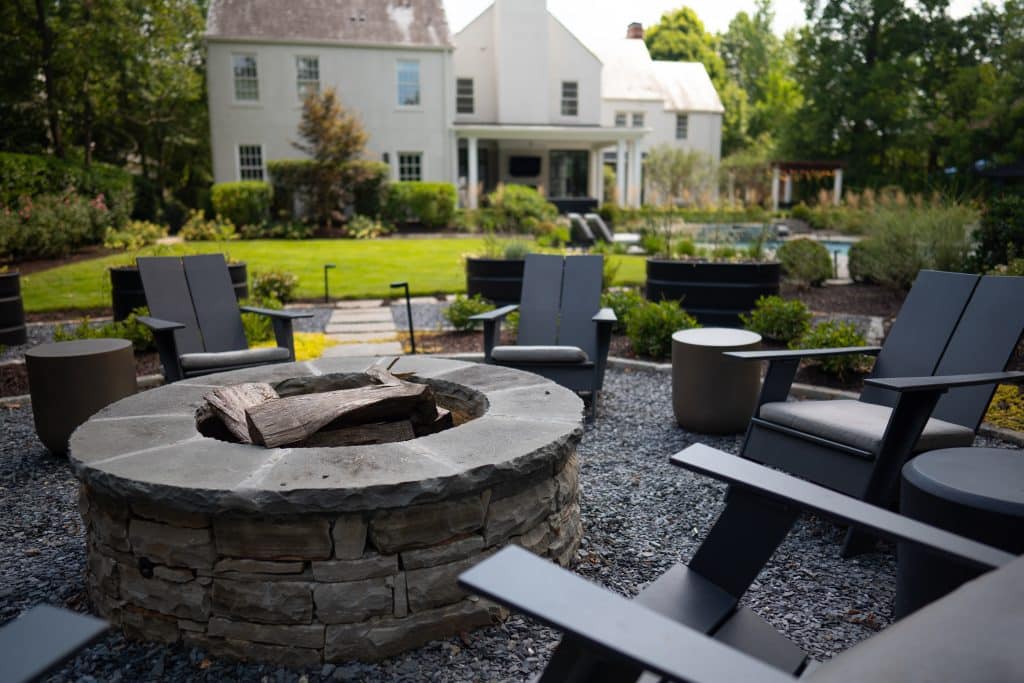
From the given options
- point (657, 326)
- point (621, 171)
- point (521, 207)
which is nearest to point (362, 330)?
point (657, 326)

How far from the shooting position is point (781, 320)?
5961mm

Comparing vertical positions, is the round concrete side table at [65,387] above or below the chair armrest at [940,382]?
below

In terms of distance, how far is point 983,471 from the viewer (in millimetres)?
2270

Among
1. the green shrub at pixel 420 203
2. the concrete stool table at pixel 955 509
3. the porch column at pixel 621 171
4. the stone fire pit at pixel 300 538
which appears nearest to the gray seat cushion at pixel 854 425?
the concrete stool table at pixel 955 509

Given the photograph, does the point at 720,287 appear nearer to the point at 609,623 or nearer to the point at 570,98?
the point at 609,623

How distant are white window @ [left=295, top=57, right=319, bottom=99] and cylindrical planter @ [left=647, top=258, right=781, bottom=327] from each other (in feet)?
52.5

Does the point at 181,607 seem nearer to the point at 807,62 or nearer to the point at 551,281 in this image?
the point at 551,281

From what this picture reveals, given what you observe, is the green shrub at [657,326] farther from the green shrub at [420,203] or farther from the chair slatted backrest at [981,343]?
the green shrub at [420,203]

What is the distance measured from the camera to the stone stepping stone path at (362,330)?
241 inches

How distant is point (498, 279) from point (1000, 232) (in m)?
4.58

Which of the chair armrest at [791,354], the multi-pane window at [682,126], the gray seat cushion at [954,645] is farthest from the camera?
the multi-pane window at [682,126]

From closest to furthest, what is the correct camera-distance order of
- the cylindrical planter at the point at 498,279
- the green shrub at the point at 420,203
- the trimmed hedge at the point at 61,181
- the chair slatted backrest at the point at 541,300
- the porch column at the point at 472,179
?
the chair slatted backrest at the point at 541,300 → the cylindrical planter at the point at 498,279 → the trimmed hedge at the point at 61,181 → the green shrub at the point at 420,203 → the porch column at the point at 472,179

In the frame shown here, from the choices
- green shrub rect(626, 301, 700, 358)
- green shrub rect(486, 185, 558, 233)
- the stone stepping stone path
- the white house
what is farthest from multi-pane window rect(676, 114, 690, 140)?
green shrub rect(626, 301, 700, 358)

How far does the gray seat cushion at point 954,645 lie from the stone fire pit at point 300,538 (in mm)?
1483
